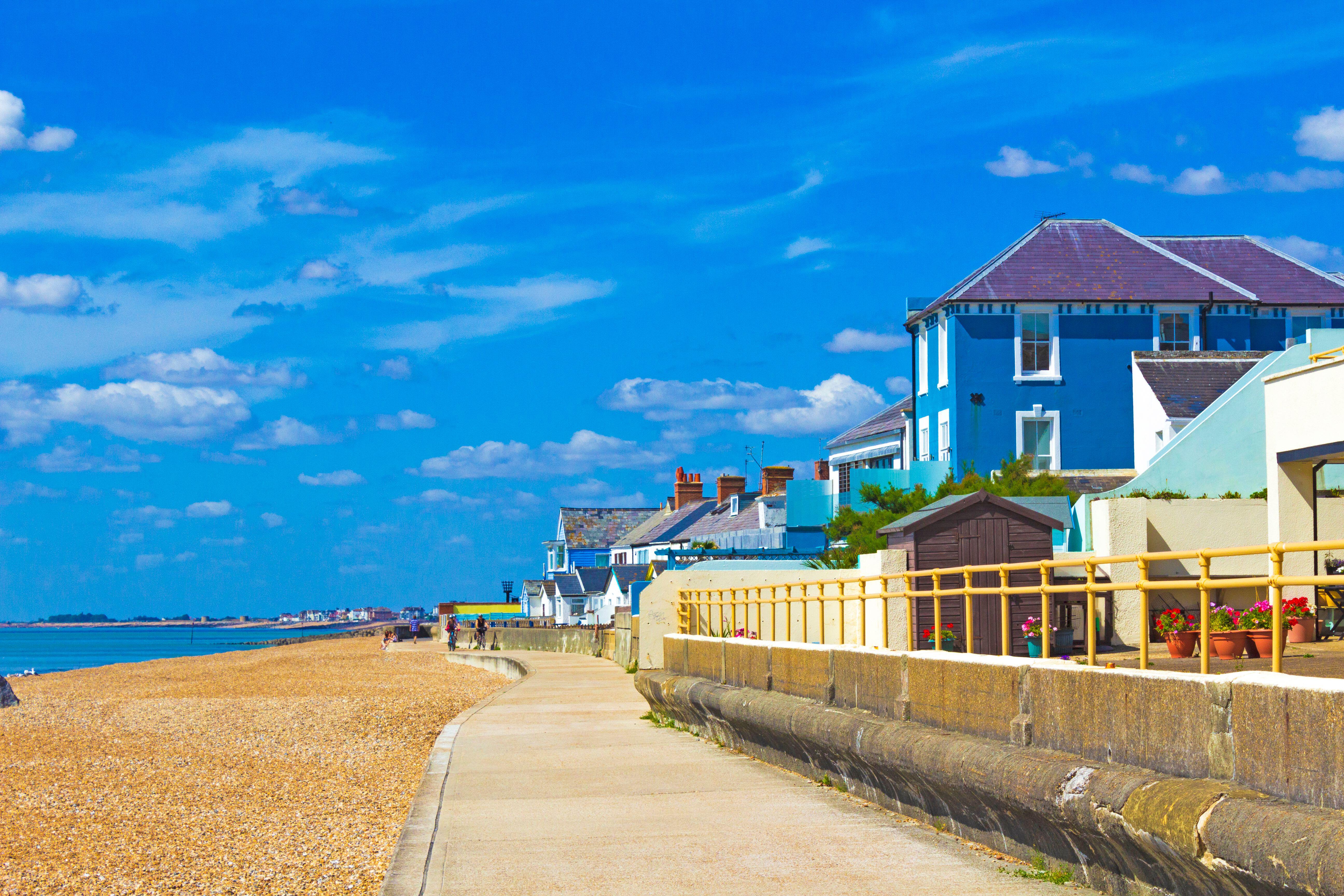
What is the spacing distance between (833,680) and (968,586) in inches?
121

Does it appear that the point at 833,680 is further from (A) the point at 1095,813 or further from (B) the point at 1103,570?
(B) the point at 1103,570

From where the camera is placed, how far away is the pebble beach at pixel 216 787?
1073cm

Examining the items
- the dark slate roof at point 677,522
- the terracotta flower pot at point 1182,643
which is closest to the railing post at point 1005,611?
the terracotta flower pot at point 1182,643

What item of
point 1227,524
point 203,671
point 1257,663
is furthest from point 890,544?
point 203,671

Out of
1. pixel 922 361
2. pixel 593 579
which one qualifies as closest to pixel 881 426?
pixel 922 361

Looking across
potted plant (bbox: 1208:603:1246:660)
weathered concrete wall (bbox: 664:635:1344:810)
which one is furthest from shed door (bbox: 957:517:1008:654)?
weathered concrete wall (bbox: 664:635:1344:810)

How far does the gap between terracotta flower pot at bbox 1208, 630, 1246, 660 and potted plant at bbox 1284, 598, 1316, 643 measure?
1.46m

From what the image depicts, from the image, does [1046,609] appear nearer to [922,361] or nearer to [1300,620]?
[1300,620]

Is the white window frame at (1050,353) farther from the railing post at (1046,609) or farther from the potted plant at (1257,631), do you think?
the railing post at (1046,609)

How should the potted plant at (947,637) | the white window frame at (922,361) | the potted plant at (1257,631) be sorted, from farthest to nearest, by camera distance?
the white window frame at (922,361), the potted plant at (947,637), the potted plant at (1257,631)

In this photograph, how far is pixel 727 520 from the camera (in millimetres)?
62531

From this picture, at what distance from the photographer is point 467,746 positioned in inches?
595

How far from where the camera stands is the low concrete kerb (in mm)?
7738

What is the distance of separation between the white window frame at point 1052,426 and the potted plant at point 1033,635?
17035mm
